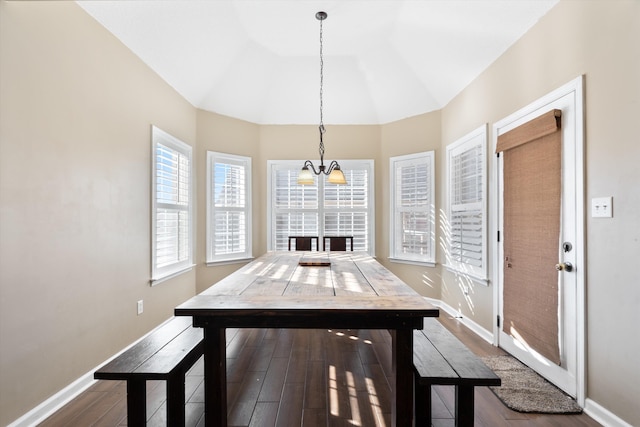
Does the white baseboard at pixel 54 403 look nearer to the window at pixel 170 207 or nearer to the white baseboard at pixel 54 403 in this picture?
the white baseboard at pixel 54 403

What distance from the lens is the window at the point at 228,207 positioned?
4520 millimetres

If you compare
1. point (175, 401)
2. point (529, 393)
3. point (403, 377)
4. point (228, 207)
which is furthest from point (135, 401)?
point (228, 207)

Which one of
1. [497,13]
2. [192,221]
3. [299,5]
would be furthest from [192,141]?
[497,13]

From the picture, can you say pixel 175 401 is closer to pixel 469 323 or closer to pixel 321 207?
pixel 469 323

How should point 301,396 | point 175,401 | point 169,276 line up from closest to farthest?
1. point 175,401
2. point 301,396
3. point 169,276

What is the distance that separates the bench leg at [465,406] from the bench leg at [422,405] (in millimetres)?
144

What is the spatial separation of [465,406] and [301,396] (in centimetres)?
112

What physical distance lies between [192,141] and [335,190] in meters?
2.20

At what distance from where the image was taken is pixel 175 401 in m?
1.66

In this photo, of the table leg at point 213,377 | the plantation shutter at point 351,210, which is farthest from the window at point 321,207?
the table leg at point 213,377

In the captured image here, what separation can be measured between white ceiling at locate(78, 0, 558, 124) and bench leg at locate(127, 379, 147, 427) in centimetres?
265

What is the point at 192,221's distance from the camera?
4.26m

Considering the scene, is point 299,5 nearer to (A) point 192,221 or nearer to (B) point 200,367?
(A) point 192,221

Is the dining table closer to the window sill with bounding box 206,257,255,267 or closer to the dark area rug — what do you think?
the dark area rug
